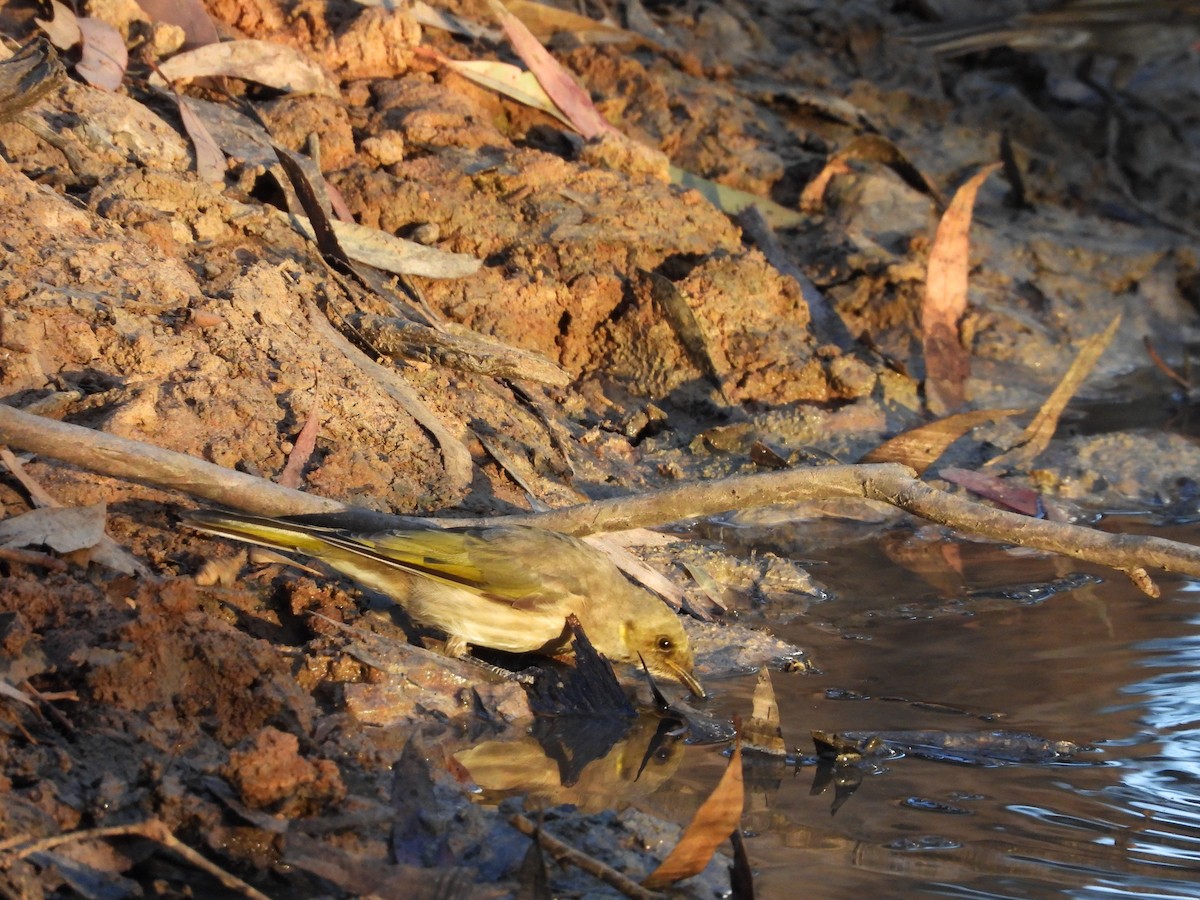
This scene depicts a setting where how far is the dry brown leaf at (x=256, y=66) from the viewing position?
21.8 ft

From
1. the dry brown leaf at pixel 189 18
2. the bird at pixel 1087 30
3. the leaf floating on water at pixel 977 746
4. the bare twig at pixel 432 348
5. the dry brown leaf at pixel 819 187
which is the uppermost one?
the bird at pixel 1087 30

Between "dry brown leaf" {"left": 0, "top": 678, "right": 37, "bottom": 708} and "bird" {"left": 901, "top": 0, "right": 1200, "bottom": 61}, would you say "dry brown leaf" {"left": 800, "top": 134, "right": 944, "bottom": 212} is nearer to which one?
"bird" {"left": 901, "top": 0, "right": 1200, "bottom": 61}

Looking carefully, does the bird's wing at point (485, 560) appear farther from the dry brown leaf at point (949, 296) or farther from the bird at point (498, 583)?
the dry brown leaf at point (949, 296)

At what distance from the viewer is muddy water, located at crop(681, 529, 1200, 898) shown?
10.7 ft

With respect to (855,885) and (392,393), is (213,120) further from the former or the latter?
(855,885)

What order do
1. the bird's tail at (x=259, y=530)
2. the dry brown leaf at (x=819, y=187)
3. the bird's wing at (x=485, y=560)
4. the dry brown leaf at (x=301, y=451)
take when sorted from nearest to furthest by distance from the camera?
1. the bird's tail at (x=259, y=530)
2. the bird's wing at (x=485, y=560)
3. the dry brown leaf at (x=301, y=451)
4. the dry brown leaf at (x=819, y=187)

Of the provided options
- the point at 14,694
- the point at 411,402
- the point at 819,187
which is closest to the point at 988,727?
the point at 411,402

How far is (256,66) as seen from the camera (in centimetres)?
688

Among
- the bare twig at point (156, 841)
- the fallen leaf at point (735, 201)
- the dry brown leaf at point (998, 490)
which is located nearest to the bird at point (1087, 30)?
the fallen leaf at point (735, 201)

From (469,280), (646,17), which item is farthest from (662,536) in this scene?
(646,17)

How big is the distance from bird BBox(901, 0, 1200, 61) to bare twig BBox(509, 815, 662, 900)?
866 cm

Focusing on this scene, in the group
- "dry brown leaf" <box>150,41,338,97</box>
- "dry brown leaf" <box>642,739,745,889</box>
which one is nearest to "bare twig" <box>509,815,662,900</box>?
"dry brown leaf" <box>642,739,745,889</box>

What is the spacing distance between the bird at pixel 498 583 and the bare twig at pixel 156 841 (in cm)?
131

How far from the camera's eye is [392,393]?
546 centimetres
